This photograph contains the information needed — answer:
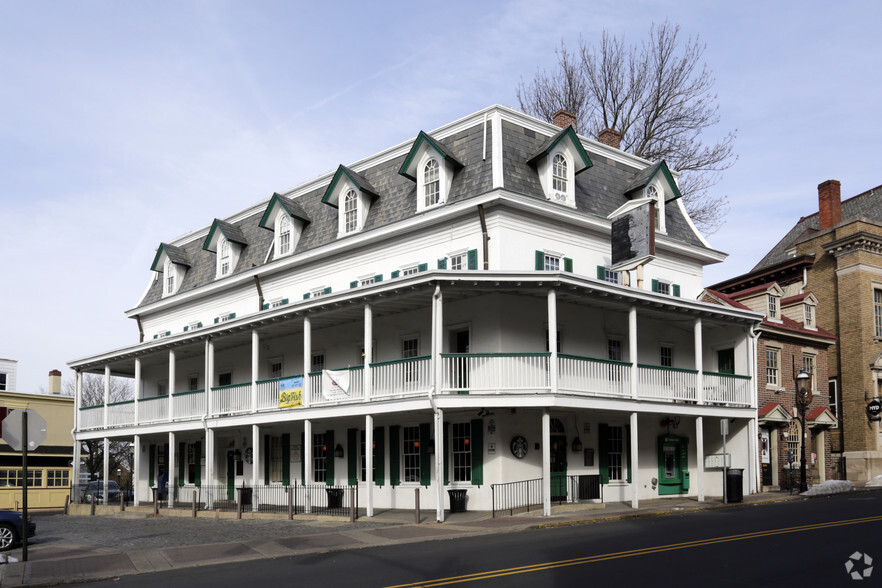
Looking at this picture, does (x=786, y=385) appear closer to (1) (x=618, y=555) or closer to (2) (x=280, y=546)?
(1) (x=618, y=555)

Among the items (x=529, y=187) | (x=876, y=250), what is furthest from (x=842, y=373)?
(x=529, y=187)

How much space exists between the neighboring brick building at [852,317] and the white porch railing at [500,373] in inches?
794

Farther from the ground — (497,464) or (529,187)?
(529,187)

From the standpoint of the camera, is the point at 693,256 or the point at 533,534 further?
the point at 693,256

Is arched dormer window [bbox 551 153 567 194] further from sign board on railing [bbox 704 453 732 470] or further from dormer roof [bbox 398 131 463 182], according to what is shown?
sign board on railing [bbox 704 453 732 470]

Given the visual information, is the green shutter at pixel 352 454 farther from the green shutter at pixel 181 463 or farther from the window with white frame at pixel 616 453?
the green shutter at pixel 181 463

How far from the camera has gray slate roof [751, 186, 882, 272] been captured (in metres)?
42.0

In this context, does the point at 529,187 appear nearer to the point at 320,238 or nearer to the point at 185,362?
the point at 320,238

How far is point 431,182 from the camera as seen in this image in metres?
27.1

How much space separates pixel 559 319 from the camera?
25.6 meters

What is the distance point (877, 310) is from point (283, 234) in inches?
1034

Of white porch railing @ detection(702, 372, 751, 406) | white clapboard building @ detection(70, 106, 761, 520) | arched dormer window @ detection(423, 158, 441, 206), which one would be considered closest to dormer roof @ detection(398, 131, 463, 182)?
white clapboard building @ detection(70, 106, 761, 520)

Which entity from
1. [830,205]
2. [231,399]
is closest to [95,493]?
[231,399]

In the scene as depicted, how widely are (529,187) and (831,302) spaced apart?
1986 centimetres
